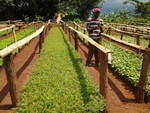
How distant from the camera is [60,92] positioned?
3857 mm

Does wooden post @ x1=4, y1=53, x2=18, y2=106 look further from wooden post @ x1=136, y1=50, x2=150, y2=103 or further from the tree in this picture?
the tree

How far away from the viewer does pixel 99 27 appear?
18.3 ft

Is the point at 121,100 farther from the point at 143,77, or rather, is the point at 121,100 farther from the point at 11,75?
the point at 11,75

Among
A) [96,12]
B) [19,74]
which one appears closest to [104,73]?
[96,12]

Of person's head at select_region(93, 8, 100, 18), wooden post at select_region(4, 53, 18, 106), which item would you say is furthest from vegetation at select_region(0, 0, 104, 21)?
Answer: wooden post at select_region(4, 53, 18, 106)

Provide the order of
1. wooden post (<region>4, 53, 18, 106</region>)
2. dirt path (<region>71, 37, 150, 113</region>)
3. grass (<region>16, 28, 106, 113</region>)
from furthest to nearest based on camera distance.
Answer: dirt path (<region>71, 37, 150, 113</region>), grass (<region>16, 28, 106, 113</region>), wooden post (<region>4, 53, 18, 106</region>)

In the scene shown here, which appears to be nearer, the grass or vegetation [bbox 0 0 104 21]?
the grass

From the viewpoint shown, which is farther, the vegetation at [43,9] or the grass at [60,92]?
the vegetation at [43,9]

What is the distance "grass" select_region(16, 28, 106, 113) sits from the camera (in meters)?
3.25

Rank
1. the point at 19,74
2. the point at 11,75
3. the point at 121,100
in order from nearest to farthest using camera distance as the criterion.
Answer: the point at 11,75 → the point at 121,100 → the point at 19,74

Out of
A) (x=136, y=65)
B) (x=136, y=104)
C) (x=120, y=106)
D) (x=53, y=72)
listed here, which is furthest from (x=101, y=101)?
(x=136, y=65)

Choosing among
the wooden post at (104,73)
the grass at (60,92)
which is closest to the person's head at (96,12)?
the grass at (60,92)

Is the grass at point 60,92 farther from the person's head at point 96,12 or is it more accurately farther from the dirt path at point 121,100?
the person's head at point 96,12

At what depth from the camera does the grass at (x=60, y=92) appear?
3.25m
